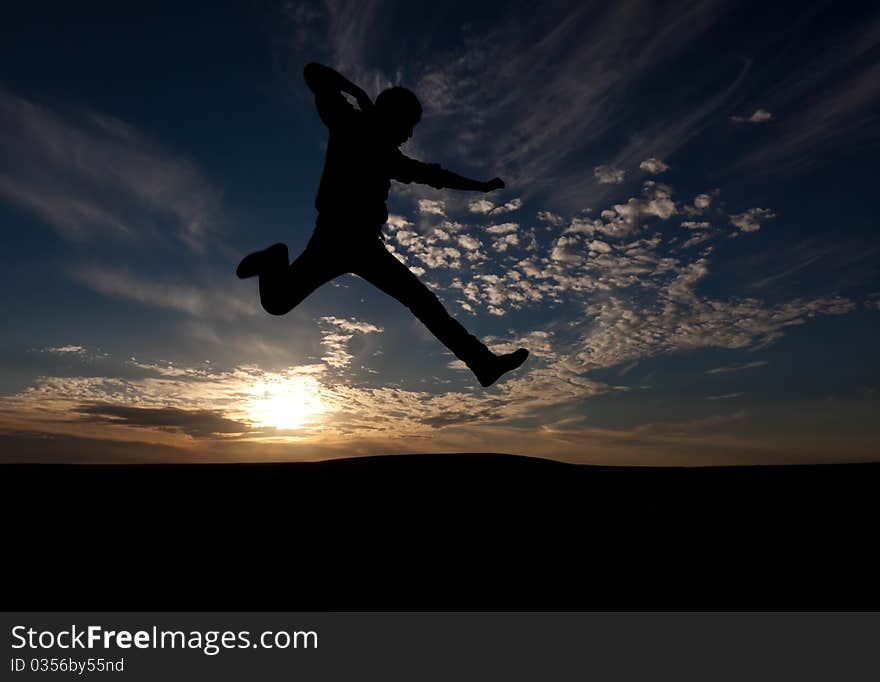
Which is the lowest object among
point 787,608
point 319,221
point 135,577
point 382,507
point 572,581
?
point 787,608

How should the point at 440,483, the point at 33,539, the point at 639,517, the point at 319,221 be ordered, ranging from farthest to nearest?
the point at 319,221 → the point at 440,483 → the point at 639,517 → the point at 33,539

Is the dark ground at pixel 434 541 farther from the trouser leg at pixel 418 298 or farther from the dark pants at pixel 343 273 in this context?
the dark pants at pixel 343 273

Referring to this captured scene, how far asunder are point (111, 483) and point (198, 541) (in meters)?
1.37

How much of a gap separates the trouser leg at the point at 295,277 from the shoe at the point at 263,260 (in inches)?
1.1

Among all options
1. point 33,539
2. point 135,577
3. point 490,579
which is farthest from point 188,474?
point 490,579

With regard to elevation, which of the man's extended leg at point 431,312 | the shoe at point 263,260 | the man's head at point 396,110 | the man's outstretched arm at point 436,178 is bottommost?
the man's extended leg at point 431,312

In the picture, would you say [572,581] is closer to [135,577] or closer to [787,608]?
[787,608]

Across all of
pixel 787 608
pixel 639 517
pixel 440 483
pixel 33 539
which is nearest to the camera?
pixel 787 608

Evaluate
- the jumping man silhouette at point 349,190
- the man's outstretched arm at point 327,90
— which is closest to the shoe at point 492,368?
the jumping man silhouette at point 349,190

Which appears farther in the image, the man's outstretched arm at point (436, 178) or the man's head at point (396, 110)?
the man's outstretched arm at point (436, 178)

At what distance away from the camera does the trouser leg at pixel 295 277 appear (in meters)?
3.98

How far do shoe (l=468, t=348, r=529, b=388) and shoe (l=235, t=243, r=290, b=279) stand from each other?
180 cm

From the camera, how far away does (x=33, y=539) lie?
9.25ft

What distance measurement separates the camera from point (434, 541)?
9.46ft
